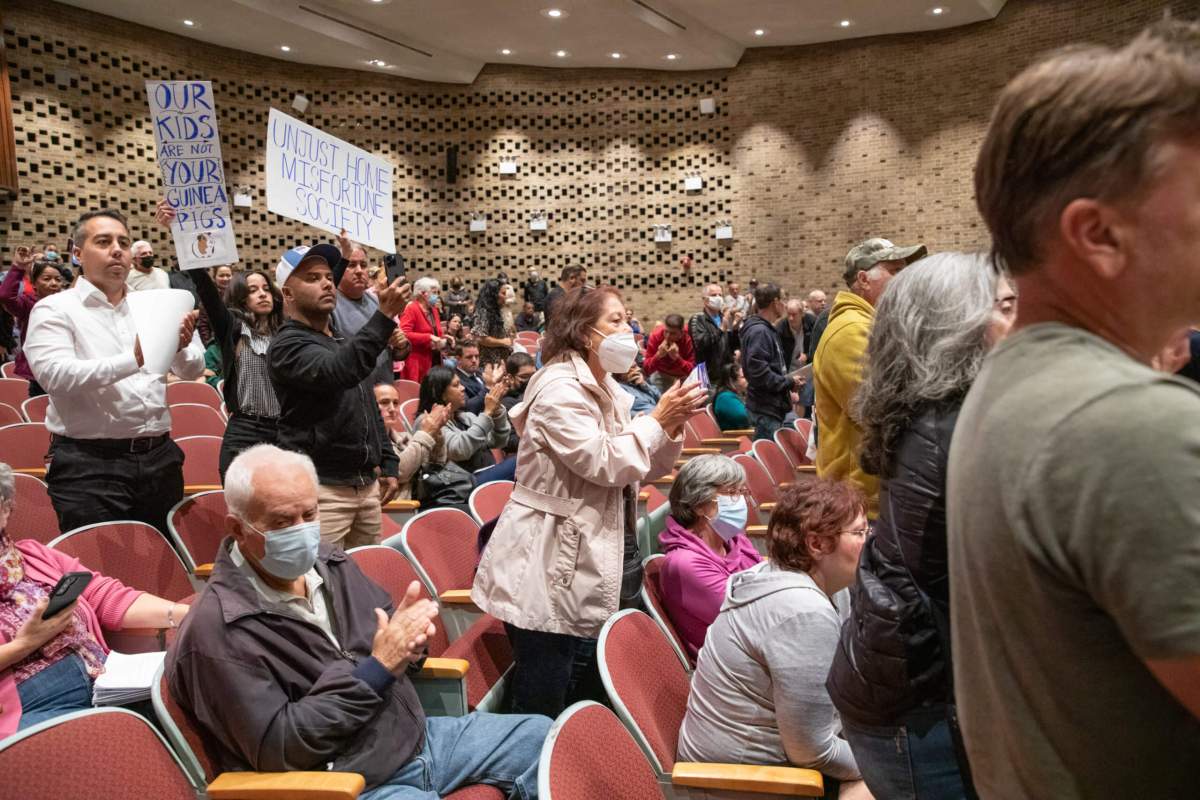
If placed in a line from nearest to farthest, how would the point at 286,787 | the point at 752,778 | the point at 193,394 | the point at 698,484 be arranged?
the point at 286,787
the point at 752,778
the point at 698,484
the point at 193,394

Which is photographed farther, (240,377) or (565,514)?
(240,377)

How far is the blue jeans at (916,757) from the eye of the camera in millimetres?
1550

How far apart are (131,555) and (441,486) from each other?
5.86ft

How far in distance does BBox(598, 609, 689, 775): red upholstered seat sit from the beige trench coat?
0.15 meters

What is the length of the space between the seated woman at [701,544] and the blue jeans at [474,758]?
0.68m

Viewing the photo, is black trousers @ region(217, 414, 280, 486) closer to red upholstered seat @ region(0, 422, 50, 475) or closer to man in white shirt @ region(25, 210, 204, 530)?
man in white shirt @ region(25, 210, 204, 530)

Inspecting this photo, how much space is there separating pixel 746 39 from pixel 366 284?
40.1 feet

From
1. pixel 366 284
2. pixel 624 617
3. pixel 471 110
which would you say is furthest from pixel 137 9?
pixel 624 617

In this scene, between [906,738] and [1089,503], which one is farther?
[906,738]

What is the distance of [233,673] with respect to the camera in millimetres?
1900

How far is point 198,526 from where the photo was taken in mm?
3340

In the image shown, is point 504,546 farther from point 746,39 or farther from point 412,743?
point 746,39

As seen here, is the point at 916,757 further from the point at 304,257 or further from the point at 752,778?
the point at 304,257

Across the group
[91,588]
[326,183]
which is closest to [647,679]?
[91,588]
